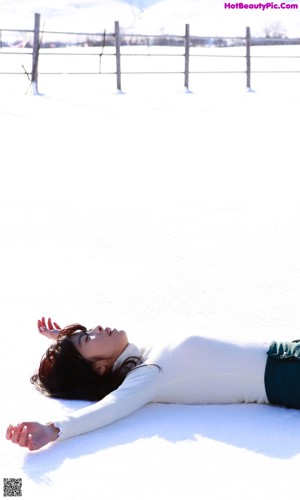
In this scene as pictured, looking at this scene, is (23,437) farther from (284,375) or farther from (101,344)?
(284,375)

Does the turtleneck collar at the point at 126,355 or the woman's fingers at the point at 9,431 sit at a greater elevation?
the turtleneck collar at the point at 126,355

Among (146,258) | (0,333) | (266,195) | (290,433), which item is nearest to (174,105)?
(266,195)

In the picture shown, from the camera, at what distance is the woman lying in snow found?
1897 mm

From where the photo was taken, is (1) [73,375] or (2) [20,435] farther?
(1) [73,375]

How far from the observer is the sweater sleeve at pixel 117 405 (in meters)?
1.79

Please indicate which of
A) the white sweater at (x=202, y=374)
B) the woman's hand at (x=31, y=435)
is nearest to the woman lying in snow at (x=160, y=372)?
the white sweater at (x=202, y=374)

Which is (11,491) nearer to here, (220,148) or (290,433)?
(290,433)

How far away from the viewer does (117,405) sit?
185 cm

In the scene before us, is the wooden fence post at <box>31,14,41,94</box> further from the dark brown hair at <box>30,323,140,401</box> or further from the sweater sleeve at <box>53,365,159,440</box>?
the sweater sleeve at <box>53,365,159,440</box>

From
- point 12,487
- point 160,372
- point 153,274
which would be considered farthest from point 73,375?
point 153,274

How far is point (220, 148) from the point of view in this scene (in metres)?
6.26

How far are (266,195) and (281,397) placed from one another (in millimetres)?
2441

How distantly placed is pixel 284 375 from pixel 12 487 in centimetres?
68

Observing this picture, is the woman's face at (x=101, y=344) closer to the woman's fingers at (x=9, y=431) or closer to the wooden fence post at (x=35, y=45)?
the woman's fingers at (x=9, y=431)
